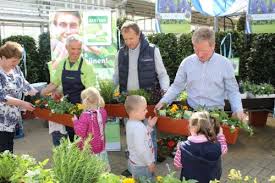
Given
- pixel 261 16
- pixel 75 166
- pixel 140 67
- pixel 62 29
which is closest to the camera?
pixel 75 166

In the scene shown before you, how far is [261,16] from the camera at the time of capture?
670cm

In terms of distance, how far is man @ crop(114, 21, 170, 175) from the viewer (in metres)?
3.88

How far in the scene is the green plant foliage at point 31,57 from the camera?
8.16 m

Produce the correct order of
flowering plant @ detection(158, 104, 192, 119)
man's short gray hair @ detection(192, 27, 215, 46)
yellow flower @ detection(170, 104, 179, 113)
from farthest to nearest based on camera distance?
1. yellow flower @ detection(170, 104, 179, 113)
2. flowering plant @ detection(158, 104, 192, 119)
3. man's short gray hair @ detection(192, 27, 215, 46)

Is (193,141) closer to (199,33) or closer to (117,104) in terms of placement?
(199,33)

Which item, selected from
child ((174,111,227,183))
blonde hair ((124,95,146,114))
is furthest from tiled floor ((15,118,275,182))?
child ((174,111,227,183))

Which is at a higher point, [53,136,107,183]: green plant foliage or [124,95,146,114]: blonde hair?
[124,95,146,114]: blonde hair

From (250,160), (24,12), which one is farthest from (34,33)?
(250,160)

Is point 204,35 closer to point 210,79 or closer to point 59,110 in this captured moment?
point 210,79

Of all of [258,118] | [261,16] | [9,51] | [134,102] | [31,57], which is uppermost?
[261,16]

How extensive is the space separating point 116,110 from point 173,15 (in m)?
3.75

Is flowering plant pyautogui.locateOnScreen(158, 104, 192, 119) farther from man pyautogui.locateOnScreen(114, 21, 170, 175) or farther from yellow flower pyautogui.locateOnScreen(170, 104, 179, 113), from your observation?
man pyautogui.locateOnScreen(114, 21, 170, 175)

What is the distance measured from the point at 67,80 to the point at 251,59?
180 inches

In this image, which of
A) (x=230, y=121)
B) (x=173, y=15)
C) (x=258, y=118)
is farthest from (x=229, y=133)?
(x=173, y=15)
